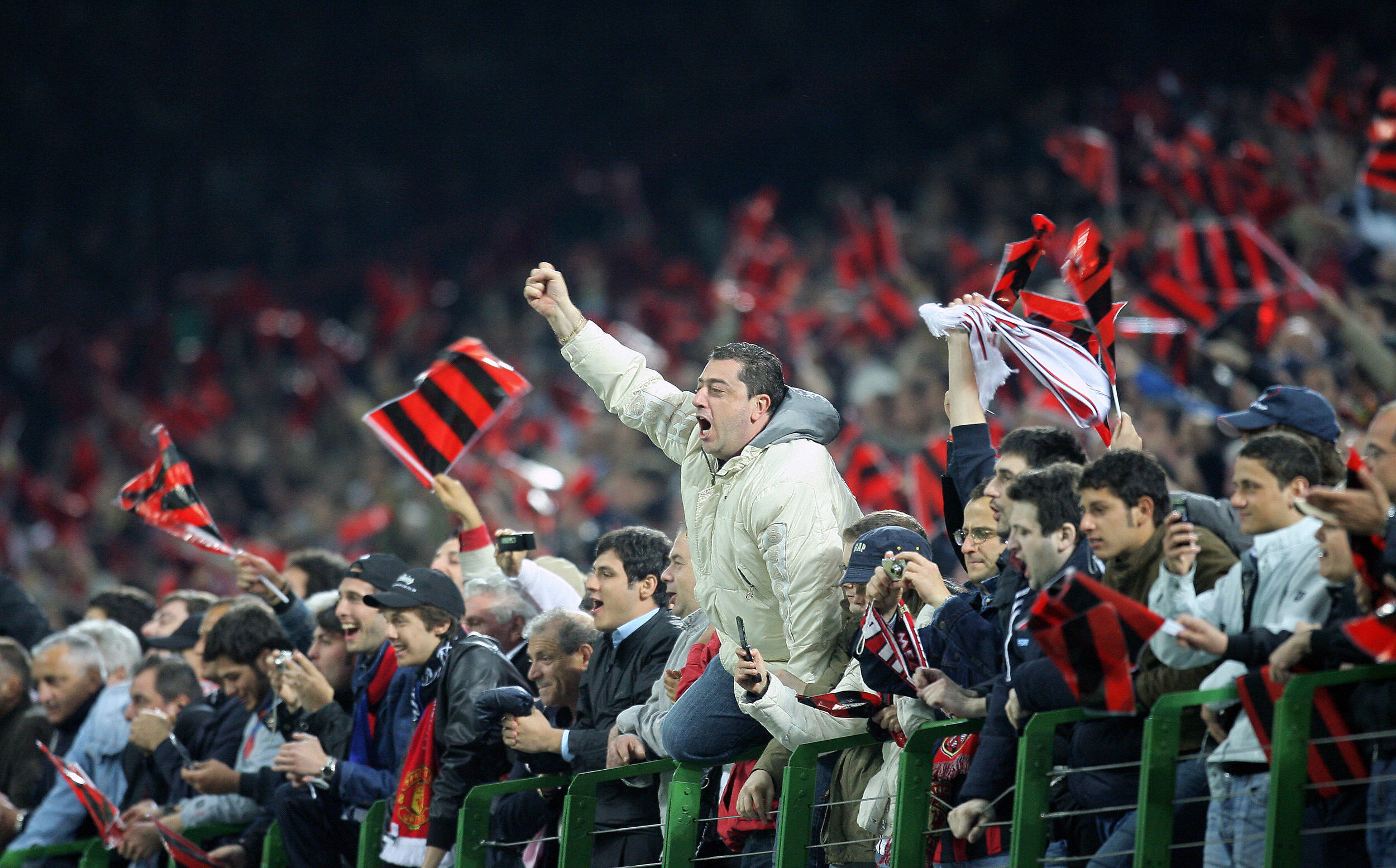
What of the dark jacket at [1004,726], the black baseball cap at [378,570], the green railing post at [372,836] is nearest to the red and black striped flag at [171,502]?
the black baseball cap at [378,570]

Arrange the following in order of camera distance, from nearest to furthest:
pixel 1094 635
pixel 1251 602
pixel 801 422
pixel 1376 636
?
pixel 1376 636 → pixel 1094 635 → pixel 1251 602 → pixel 801 422

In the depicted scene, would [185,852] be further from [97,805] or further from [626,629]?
[626,629]

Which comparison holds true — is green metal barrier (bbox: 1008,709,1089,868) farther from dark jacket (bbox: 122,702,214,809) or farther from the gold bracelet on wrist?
dark jacket (bbox: 122,702,214,809)

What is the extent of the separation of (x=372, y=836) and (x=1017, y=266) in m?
2.52

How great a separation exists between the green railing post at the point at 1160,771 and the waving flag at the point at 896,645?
637mm

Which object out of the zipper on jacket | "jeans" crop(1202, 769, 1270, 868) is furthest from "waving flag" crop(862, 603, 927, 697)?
"jeans" crop(1202, 769, 1270, 868)

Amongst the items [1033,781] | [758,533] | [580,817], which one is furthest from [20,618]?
[1033,781]

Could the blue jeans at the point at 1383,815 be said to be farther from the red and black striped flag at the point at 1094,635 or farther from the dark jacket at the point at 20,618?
the dark jacket at the point at 20,618

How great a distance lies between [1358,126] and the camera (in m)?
9.44

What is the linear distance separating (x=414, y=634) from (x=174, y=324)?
1436 cm

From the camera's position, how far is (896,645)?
158 inches

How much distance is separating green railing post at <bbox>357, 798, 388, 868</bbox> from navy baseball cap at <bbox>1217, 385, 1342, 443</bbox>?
277 cm

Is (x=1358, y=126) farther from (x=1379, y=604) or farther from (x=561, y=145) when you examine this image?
(x=561, y=145)

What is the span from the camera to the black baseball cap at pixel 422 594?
537 cm
